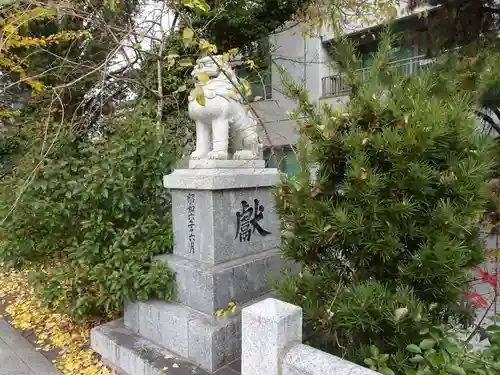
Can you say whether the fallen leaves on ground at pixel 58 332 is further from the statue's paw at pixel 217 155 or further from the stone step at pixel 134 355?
the statue's paw at pixel 217 155

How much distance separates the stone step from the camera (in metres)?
2.94

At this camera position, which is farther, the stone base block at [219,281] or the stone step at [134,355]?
the stone base block at [219,281]

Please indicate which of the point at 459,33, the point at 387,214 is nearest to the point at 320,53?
the point at 459,33

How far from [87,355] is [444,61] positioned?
4998mm

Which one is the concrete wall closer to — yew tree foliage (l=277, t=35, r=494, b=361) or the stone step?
the stone step

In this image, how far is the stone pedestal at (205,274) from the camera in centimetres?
305

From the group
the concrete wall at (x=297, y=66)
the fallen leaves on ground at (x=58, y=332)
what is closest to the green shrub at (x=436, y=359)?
the fallen leaves on ground at (x=58, y=332)

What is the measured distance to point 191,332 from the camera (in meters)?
3.02

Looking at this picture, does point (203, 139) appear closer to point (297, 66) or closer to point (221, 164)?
point (221, 164)

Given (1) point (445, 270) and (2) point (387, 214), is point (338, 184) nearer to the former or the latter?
(2) point (387, 214)

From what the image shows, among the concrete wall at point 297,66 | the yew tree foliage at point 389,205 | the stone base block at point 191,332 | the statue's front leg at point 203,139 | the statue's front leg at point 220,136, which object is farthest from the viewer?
the concrete wall at point 297,66

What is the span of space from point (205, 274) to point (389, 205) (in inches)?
73.5

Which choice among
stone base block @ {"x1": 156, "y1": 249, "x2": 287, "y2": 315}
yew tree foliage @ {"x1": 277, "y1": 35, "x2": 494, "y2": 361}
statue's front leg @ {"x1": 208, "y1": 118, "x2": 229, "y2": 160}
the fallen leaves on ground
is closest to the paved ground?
the fallen leaves on ground

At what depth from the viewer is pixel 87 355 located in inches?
142
